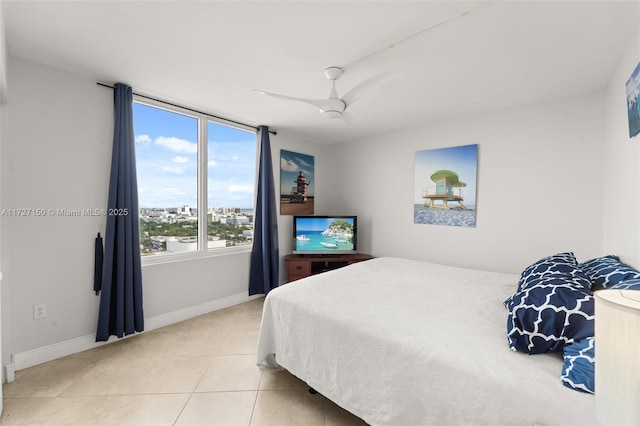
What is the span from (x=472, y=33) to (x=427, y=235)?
2.48 metres

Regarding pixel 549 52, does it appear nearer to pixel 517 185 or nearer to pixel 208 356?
pixel 517 185

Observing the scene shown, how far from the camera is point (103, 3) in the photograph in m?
1.57

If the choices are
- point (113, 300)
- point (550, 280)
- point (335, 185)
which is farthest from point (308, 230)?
point (550, 280)

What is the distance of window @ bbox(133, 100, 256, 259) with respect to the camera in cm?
303

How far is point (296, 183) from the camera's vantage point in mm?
4426

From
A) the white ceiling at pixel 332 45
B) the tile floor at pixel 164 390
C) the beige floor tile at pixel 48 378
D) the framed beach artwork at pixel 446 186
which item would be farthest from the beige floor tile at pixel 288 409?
the framed beach artwork at pixel 446 186

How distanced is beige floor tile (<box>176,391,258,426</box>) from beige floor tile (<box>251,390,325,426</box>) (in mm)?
66

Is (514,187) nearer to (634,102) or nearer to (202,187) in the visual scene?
(634,102)

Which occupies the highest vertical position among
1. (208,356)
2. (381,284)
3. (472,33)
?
(472,33)

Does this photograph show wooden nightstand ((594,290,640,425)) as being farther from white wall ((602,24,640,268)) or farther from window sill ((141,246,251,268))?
window sill ((141,246,251,268))

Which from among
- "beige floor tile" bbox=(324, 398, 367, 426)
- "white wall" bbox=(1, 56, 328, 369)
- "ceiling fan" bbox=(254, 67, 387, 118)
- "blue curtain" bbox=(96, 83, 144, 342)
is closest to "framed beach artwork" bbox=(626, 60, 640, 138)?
"ceiling fan" bbox=(254, 67, 387, 118)

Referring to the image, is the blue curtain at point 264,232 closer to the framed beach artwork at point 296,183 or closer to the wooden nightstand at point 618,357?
the framed beach artwork at point 296,183

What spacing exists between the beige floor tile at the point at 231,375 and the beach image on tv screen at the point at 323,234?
1.99 m

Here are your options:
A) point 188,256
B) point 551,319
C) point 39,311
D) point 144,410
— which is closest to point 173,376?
point 144,410
